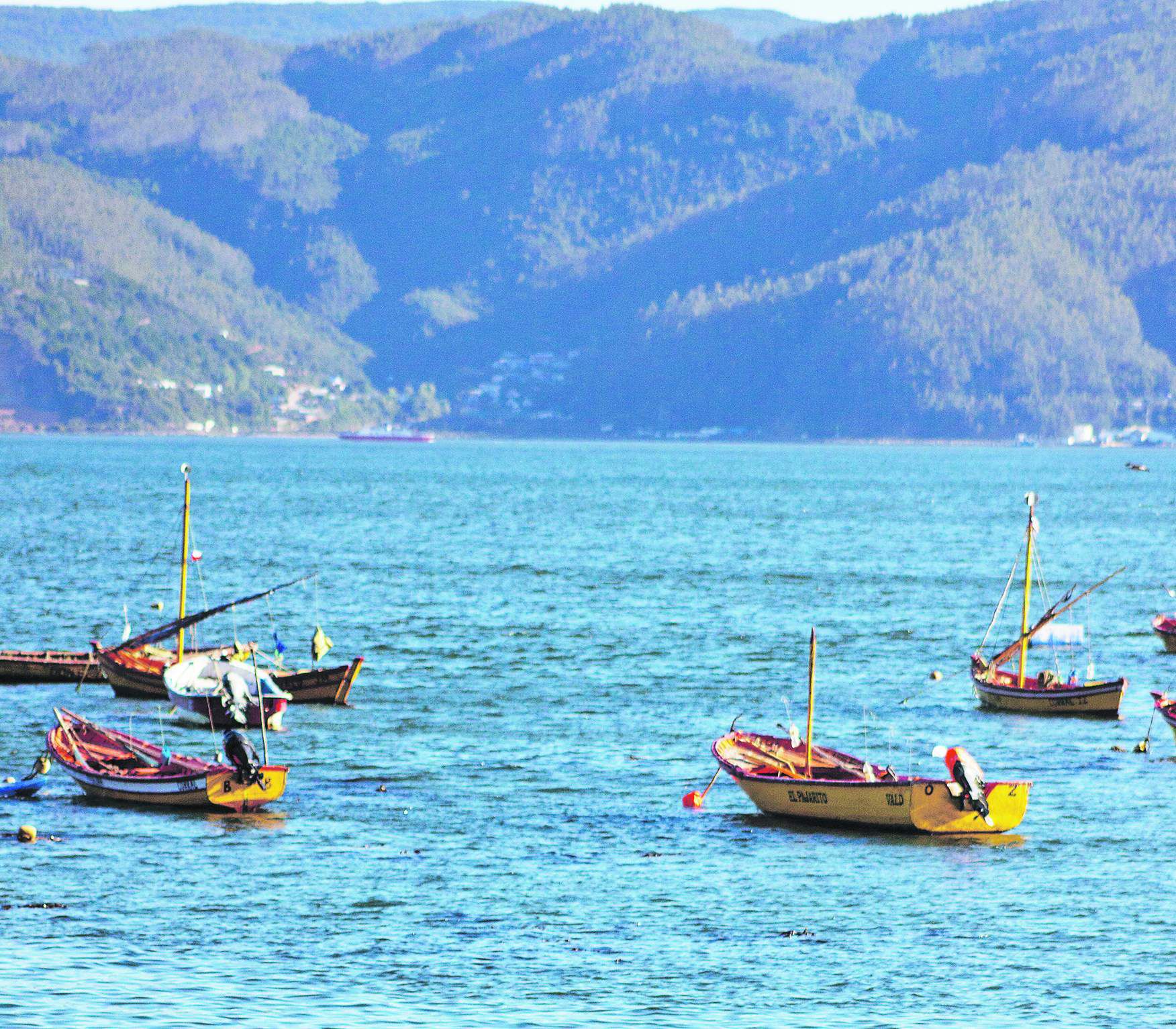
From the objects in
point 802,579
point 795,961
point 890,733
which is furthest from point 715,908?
point 802,579

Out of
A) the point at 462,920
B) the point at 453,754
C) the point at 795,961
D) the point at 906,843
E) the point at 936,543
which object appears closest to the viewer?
the point at 795,961

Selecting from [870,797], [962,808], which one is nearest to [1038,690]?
[962,808]

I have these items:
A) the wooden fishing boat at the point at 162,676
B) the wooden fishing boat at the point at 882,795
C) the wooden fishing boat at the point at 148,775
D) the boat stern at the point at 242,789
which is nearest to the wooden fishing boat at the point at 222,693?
the wooden fishing boat at the point at 162,676

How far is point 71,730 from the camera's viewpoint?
45.2 m

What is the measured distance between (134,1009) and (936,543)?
10764 cm

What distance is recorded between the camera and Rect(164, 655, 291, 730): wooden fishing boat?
5172 cm

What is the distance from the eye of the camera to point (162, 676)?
57.7 m

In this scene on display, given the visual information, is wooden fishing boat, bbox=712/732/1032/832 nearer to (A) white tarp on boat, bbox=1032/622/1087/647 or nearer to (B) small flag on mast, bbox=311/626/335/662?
(B) small flag on mast, bbox=311/626/335/662

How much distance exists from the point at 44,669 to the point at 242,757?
2147cm

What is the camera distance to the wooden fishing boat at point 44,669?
6038cm

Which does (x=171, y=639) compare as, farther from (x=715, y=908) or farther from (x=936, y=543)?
(x=936, y=543)

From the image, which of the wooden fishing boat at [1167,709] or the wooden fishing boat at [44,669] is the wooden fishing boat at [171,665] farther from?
the wooden fishing boat at [1167,709]

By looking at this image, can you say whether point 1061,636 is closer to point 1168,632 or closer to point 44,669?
point 1168,632

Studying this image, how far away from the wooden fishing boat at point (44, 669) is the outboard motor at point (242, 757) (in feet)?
66.3
